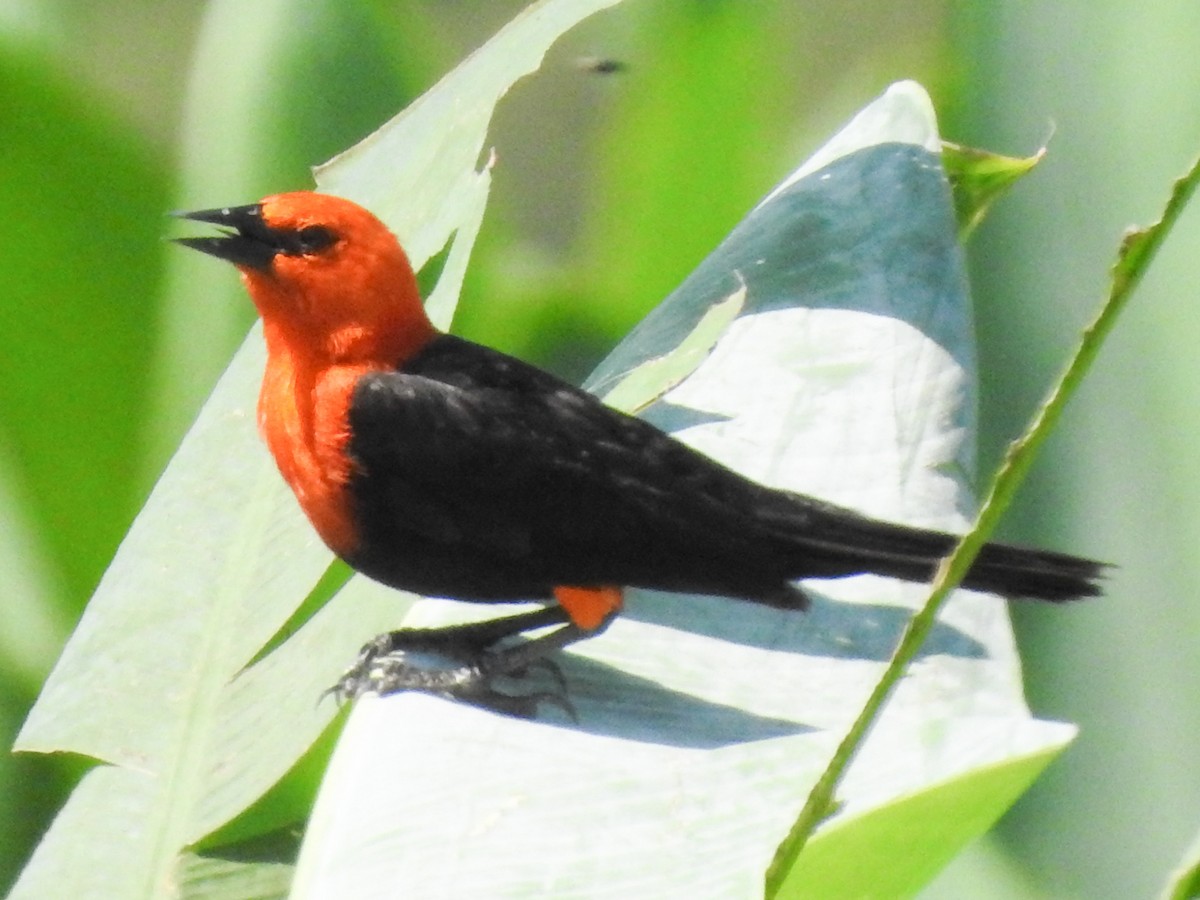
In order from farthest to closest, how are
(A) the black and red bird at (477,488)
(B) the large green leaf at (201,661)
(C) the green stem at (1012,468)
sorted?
(A) the black and red bird at (477,488)
(B) the large green leaf at (201,661)
(C) the green stem at (1012,468)

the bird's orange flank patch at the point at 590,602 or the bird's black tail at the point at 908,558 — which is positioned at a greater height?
the bird's black tail at the point at 908,558

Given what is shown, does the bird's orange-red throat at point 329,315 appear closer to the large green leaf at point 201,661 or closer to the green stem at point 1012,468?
the large green leaf at point 201,661

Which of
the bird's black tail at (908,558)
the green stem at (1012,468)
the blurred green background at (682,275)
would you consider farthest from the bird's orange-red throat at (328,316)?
the green stem at (1012,468)

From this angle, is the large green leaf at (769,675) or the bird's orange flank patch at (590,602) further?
the bird's orange flank patch at (590,602)

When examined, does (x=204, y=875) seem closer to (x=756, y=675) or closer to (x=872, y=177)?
(x=756, y=675)

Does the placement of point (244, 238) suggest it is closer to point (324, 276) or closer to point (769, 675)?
point (324, 276)

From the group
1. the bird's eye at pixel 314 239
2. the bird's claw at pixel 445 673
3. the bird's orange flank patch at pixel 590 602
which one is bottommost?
the bird's claw at pixel 445 673

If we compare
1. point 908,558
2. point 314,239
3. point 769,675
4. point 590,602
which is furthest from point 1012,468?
point 314,239

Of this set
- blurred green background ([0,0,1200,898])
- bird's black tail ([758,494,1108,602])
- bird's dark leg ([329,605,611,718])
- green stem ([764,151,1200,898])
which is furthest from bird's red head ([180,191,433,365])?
green stem ([764,151,1200,898])

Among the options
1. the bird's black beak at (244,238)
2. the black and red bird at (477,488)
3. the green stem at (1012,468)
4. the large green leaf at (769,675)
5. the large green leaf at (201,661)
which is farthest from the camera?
the bird's black beak at (244,238)
